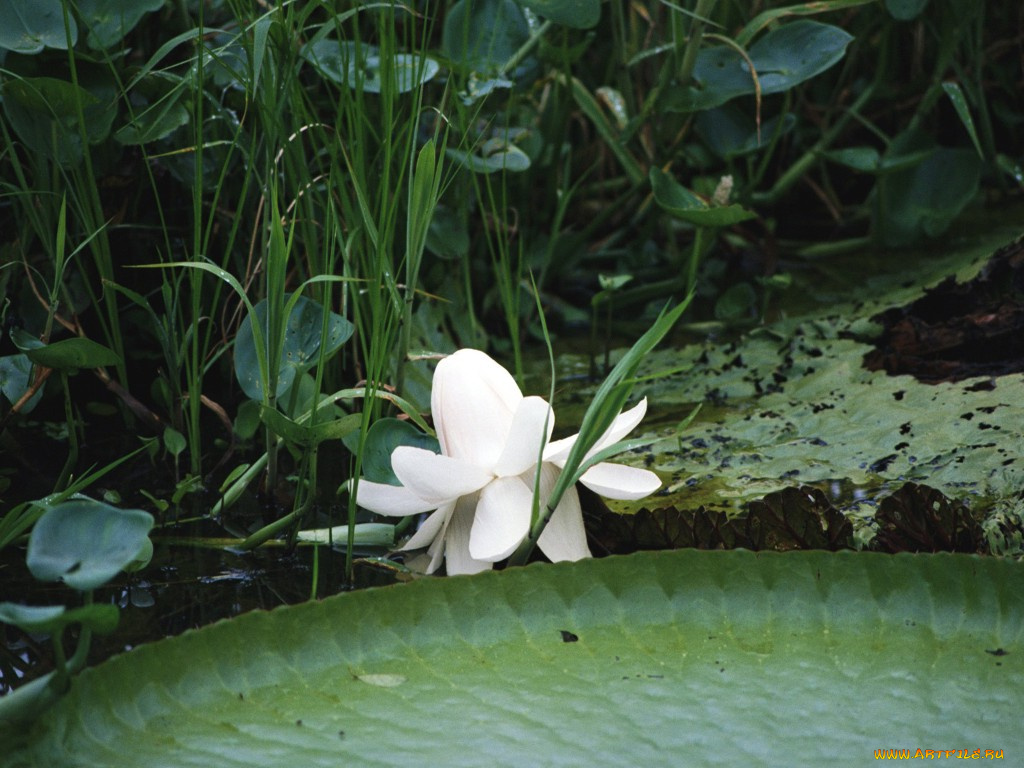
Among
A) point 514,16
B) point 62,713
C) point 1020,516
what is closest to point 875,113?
point 514,16

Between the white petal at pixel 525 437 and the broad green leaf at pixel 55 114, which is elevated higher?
the broad green leaf at pixel 55 114

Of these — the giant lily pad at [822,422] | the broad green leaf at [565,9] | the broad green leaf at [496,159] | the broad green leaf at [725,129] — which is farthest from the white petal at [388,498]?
the broad green leaf at [725,129]

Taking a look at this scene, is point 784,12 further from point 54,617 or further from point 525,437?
point 54,617

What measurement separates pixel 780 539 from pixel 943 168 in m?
1.23

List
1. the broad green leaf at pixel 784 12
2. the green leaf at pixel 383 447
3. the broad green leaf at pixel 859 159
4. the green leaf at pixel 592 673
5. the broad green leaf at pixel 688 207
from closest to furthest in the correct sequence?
the green leaf at pixel 592 673, the green leaf at pixel 383 447, the broad green leaf at pixel 688 207, the broad green leaf at pixel 784 12, the broad green leaf at pixel 859 159

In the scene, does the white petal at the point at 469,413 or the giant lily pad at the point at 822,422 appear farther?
the giant lily pad at the point at 822,422

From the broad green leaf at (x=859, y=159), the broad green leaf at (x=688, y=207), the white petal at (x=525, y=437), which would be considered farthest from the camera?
the broad green leaf at (x=859, y=159)

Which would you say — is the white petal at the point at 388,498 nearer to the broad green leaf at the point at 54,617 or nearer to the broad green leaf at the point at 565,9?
the broad green leaf at the point at 54,617

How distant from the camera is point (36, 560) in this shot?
0.59 metres

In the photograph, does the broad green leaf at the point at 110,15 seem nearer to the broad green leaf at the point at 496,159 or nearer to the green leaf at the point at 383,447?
the broad green leaf at the point at 496,159

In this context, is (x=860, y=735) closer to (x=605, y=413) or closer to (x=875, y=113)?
(x=605, y=413)

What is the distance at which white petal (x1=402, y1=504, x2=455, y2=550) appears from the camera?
0.93 m

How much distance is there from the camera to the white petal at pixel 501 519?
86cm

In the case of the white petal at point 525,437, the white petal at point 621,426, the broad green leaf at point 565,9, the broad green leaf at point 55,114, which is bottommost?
the white petal at point 525,437
